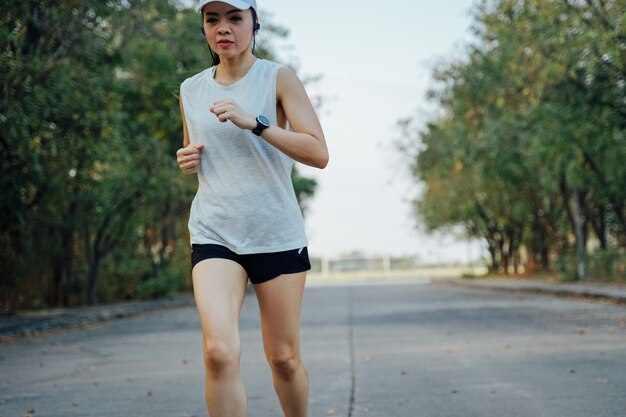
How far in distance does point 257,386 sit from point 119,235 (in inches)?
731

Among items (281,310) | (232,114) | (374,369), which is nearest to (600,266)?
(374,369)

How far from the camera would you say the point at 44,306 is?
984 inches

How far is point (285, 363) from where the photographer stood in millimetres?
3957

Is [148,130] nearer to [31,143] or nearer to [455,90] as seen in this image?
[455,90]

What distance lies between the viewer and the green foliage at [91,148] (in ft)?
49.3

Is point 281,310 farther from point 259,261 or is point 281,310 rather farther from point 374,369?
point 374,369

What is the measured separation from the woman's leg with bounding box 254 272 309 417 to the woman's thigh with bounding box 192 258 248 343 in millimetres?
118

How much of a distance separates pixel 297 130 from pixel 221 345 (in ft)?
3.03

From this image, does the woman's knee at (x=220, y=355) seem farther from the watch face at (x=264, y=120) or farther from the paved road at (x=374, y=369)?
the paved road at (x=374, y=369)

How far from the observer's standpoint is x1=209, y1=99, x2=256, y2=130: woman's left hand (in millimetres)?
3674

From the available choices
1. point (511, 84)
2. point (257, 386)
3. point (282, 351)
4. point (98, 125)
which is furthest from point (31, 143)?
point (511, 84)

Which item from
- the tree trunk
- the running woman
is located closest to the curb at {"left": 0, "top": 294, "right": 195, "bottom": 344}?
the tree trunk

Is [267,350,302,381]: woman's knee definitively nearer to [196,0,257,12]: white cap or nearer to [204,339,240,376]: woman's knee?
[204,339,240,376]: woman's knee

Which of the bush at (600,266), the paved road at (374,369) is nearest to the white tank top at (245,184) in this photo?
the paved road at (374,369)
